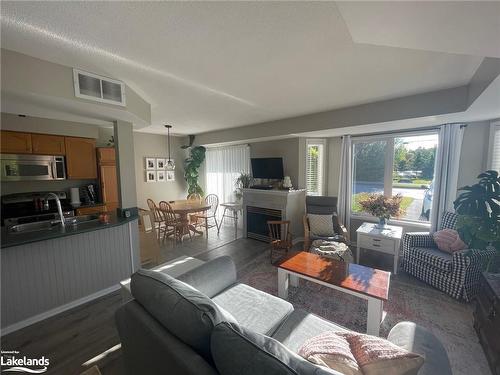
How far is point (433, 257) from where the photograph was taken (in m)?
2.59

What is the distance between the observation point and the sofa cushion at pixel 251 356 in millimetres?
748

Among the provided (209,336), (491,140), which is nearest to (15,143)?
(209,336)

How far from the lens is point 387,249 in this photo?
302 cm

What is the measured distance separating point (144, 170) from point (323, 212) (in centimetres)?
434

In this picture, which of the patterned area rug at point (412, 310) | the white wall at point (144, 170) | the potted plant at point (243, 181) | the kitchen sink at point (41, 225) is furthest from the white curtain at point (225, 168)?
the kitchen sink at point (41, 225)

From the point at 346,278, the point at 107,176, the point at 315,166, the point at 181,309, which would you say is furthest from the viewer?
the point at 315,166

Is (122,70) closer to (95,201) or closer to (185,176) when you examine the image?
(95,201)

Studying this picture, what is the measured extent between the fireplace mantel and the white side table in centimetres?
127

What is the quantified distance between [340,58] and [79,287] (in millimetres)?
3503

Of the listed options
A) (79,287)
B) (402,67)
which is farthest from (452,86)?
(79,287)

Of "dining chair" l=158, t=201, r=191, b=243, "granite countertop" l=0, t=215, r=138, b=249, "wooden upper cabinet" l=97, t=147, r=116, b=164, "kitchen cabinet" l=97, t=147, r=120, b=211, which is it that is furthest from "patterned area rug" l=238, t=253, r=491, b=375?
"wooden upper cabinet" l=97, t=147, r=116, b=164

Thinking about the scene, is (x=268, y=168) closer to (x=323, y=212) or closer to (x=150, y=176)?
(x=323, y=212)

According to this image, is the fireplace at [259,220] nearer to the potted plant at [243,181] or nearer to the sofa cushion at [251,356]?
the potted plant at [243,181]

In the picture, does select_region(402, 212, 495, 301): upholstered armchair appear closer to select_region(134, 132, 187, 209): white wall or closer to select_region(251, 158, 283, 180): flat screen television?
select_region(251, 158, 283, 180): flat screen television
